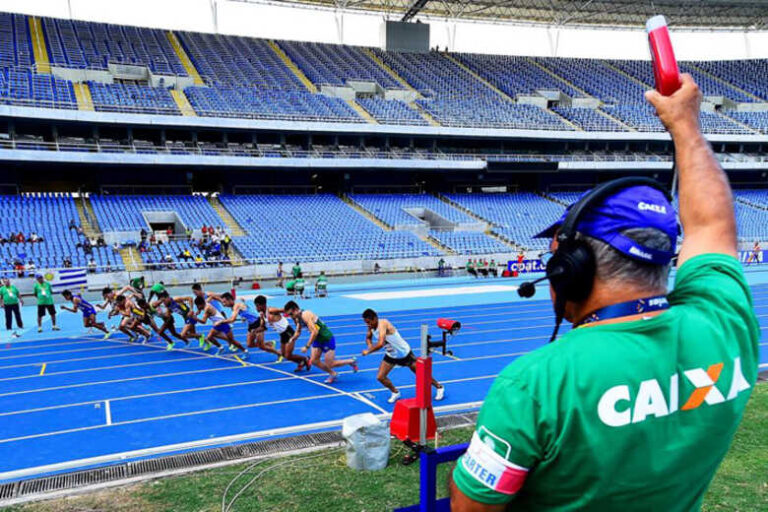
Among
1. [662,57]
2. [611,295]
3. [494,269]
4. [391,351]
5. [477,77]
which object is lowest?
[494,269]

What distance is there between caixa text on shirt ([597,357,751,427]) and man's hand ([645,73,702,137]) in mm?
729

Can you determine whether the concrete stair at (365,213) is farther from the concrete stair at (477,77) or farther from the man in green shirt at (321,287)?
the concrete stair at (477,77)

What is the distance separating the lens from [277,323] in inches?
436

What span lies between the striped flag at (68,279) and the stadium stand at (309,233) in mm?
7005

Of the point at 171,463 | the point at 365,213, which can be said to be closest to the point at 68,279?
the point at 365,213

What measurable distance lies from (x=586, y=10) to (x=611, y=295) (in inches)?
2243

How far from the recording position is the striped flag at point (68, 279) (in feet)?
67.0

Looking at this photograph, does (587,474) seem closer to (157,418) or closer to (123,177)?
(157,418)

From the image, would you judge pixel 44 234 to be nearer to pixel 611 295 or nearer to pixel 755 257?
pixel 611 295

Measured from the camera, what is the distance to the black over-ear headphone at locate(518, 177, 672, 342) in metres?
1.24

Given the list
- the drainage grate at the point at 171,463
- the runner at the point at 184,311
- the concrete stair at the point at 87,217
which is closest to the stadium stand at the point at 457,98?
the concrete stair at the point at 87,217

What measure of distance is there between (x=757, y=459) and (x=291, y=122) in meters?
30.9

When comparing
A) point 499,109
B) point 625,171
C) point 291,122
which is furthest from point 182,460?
point 625,171

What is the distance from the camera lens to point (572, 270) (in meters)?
1.23
